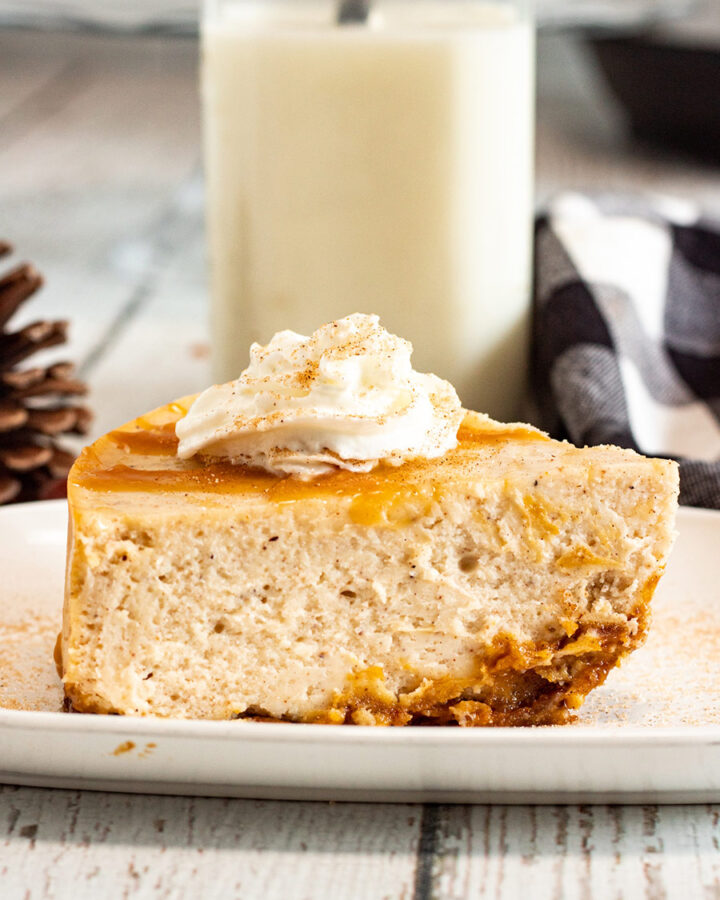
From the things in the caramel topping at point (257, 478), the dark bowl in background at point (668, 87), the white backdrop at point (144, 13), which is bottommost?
the dark bowl in background at point (668, 87)

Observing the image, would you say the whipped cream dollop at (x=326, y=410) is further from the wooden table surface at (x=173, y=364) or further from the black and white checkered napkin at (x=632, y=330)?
the black and white checkered napkin at (x=632, y=330)

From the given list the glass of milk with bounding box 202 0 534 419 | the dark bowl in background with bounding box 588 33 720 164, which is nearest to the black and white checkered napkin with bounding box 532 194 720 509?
the glass of milk with bounding box 202 0 534 419

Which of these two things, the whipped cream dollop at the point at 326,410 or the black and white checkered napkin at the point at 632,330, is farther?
the black and white checkered napkin at the point at 632,330

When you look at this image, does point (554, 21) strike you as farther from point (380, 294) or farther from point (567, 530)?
point (567, 530)

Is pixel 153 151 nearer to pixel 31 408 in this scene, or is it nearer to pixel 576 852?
pixel 31 408

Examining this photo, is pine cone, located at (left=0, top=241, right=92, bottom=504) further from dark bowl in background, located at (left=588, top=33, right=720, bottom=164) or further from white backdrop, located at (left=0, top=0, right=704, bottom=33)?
dark bowl in background, located at (left=588, top=33, right=720, bottom=164)

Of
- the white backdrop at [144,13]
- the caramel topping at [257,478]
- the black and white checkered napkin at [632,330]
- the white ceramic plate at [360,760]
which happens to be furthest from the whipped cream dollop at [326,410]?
the white backdrop at [144,13]

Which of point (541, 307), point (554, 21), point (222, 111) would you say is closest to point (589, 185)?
point (554, 21)
